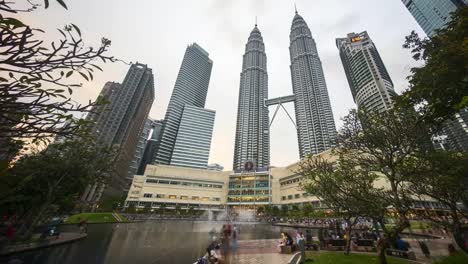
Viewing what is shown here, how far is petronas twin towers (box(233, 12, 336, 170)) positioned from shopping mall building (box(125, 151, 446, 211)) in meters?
34.6

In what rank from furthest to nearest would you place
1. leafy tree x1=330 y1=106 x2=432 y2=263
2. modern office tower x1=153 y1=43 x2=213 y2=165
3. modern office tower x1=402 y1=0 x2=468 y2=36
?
modern office tower x1=153 y1=43 x2=213 y2=165 → modern office tower x1=402 y1=0 x2=468 y2=36 → leafy tree x1=330 y1=106 x2=432 y2=263

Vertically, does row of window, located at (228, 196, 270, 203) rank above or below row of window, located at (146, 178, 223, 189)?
below

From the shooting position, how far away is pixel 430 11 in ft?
254

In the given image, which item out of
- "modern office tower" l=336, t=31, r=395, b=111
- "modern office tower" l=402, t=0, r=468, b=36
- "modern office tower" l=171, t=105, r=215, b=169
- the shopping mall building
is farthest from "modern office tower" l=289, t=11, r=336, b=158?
"modern office tower" l=171, t=105, r=215, b=169

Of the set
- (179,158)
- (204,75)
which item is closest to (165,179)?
(179,158)

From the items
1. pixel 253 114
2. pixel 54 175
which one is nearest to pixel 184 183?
pixel 54 175

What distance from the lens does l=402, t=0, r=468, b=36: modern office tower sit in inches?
2749

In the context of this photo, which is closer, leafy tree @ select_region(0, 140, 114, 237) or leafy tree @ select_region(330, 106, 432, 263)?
leafy tree @ select_region(330, 106, 432, 263)

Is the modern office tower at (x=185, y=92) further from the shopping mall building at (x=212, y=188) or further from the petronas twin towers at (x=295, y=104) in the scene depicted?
the shopping mall building at (x=212, y=188)

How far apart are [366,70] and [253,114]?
271 ft

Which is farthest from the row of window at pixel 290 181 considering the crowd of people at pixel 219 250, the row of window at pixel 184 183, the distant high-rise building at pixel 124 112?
the distant high-rise building at pixel 124 112

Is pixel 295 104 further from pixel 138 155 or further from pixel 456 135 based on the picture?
pixel 456 135

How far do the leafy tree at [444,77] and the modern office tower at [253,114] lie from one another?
12547 centimetres

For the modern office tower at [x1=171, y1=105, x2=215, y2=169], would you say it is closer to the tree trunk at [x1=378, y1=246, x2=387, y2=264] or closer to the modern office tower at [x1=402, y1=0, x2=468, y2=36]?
the tree trunk at [x1=378, y1=246, x2=387, y2=264]
